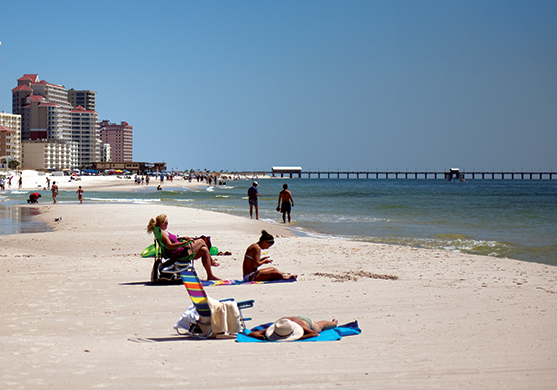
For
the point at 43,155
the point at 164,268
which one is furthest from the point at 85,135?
the point at 164,268

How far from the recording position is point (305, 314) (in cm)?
650

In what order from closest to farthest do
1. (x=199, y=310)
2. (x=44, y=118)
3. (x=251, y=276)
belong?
(x=199, y=310), (x=251, y=276), (x=44, y=118)

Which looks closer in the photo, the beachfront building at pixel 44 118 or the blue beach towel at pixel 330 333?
the blue beach towel at pixel 330 333

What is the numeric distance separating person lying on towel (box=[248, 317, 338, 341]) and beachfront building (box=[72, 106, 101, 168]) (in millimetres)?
191797

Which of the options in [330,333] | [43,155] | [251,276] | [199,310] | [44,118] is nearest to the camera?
[330,333]

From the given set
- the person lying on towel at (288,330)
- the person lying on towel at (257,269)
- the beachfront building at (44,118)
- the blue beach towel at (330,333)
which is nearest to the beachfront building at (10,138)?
the beachfront building at (44,118)

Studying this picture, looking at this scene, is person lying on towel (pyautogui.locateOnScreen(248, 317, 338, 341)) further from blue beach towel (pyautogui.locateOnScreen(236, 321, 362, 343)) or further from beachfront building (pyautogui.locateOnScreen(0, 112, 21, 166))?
beachfront building (pyautogui.locateOnScreen(0, 112, 21, 166))

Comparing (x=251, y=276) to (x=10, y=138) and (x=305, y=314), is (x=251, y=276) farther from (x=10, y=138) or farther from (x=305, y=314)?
(x=10, y=138)

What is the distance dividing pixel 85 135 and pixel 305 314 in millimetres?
194565

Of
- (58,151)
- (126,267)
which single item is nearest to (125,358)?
(126,267)

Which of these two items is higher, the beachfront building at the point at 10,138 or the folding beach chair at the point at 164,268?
the beachfront building at the point at 10,138

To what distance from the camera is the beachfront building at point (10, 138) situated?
136137 millimetres

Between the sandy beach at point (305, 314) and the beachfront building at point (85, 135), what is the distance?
186558mm

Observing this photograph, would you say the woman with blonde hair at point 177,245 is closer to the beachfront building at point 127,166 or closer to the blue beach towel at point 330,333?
the blue beach towel at point 330,333
